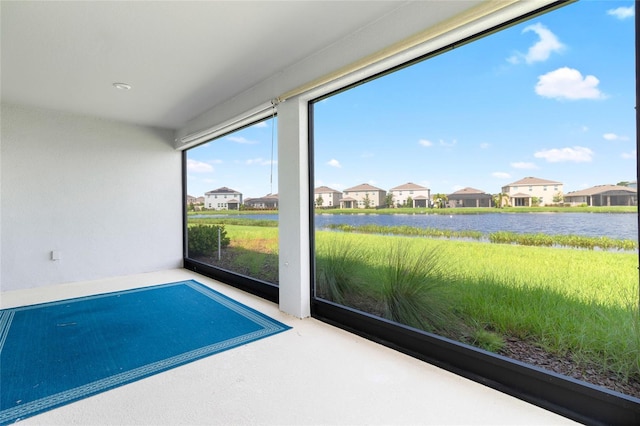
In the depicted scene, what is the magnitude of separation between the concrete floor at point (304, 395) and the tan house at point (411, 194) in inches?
43.6

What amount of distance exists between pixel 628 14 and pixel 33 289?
6039 mm

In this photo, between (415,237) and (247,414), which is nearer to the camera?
(247,414)

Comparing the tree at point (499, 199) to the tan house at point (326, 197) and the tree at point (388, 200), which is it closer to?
the tree at point (388, 200)

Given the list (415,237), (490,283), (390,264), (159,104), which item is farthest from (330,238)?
(159,104)

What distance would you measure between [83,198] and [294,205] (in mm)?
3403

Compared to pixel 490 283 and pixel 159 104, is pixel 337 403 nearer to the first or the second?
pixel 490 283

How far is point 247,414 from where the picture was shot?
5.08 feet

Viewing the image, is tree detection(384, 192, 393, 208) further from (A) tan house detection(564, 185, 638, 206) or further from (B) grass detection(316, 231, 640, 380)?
(A) tan house detection(564, 185, 638, 206)

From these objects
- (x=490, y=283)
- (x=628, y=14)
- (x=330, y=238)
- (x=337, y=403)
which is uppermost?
(x=628, y=14)

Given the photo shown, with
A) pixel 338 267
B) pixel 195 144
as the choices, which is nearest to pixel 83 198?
pixel 195 144

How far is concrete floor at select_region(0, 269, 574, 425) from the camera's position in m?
1.51

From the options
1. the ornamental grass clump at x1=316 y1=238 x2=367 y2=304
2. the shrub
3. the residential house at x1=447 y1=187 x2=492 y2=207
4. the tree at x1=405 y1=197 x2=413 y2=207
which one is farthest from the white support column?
the shrub

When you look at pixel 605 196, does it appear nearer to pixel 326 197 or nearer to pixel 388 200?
pixel 388 200

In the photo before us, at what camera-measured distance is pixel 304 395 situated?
170 cm
